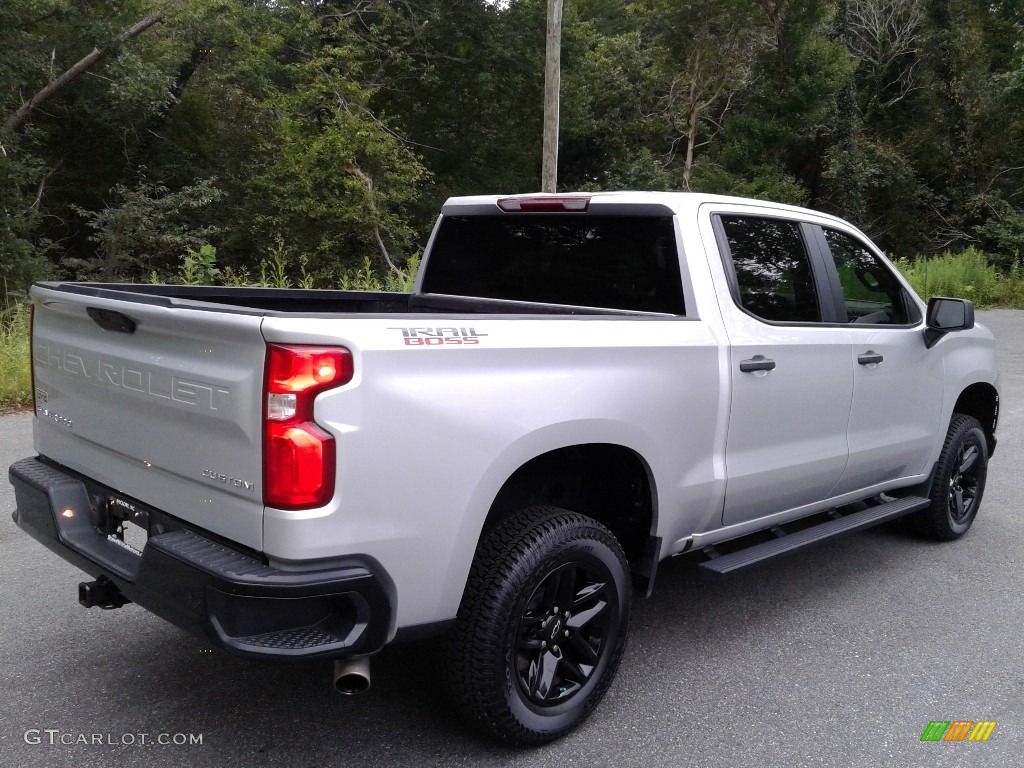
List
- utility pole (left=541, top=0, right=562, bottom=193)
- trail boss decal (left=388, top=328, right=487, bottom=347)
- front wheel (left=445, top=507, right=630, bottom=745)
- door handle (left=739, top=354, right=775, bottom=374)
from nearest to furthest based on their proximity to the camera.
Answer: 1. trail boss decal (left=388, top=328, right=487, bottom=347)
2. front wheel (left=445, top=507, right=630, bottom=745)
3. door handle (left=739, top=354, right=775, bottom=374)
4. utility pole (left=541, top=0, right=562, bottom=193)

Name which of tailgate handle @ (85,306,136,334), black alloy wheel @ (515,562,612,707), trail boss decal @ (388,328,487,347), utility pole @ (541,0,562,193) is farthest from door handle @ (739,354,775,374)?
utility pole @ (541,0,562,193)

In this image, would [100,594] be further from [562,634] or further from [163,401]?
[562,634]

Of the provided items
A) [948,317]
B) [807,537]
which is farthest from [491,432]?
[948,317]

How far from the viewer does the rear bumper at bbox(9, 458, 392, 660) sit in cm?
240

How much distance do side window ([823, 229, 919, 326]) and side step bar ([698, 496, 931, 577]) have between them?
0.95 m

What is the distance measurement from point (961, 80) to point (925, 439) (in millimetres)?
34565

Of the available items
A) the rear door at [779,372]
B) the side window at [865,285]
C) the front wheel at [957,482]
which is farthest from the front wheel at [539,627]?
the front wheel at [957,482]

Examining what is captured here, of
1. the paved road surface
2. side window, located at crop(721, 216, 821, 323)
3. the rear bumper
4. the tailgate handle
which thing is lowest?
the paved road surface

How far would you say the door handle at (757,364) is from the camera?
3646 mm

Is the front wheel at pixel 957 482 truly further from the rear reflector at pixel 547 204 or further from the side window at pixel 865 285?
the rear reflector at pixel 547 204

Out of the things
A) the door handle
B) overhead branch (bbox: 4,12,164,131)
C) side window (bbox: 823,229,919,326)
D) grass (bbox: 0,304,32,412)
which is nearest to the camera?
the door handle

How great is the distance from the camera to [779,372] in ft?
12.5

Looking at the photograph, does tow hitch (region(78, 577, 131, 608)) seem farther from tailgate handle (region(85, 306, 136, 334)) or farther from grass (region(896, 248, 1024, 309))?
grass (region(896, 248, 1024, 309))

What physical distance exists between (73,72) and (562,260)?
2388 cm
